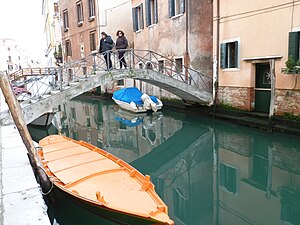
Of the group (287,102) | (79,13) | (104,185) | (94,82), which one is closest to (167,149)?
(94,82)

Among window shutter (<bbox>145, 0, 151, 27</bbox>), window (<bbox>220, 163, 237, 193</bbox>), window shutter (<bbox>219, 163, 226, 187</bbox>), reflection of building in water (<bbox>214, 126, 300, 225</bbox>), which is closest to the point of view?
reflection of building in water (<bbox>214, 126, 300, 225</bbox>)

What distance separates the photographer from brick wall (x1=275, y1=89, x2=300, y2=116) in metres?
7.46

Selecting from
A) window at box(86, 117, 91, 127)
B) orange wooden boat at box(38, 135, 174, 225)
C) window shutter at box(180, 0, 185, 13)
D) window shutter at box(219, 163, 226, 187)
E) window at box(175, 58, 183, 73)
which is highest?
window shutter at box(180, 0, 185, 13)

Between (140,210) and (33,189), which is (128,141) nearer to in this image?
(140,210)

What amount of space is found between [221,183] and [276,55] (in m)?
4.23

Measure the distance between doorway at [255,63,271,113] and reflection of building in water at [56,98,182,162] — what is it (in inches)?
105

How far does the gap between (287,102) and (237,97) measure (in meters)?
1.79

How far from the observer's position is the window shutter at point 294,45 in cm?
718

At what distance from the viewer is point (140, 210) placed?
3.23 m

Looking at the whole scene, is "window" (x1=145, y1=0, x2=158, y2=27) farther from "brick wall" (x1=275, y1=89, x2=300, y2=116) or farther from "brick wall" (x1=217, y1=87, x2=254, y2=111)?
"brick wall" (x1=275, y1=89, x2=300, y2=116)

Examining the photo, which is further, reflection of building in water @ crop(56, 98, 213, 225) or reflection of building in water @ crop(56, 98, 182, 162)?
reflection of building in water @ crop(56, 98, 182, 162)

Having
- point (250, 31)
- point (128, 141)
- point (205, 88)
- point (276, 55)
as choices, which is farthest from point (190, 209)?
point (205, 88)

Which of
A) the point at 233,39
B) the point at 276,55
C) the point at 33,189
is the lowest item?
the point at 33,189

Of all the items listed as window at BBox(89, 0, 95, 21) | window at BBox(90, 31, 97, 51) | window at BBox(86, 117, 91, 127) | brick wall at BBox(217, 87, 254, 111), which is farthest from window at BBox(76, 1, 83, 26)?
brick wall at BBox(217, 87, 254, 111)
